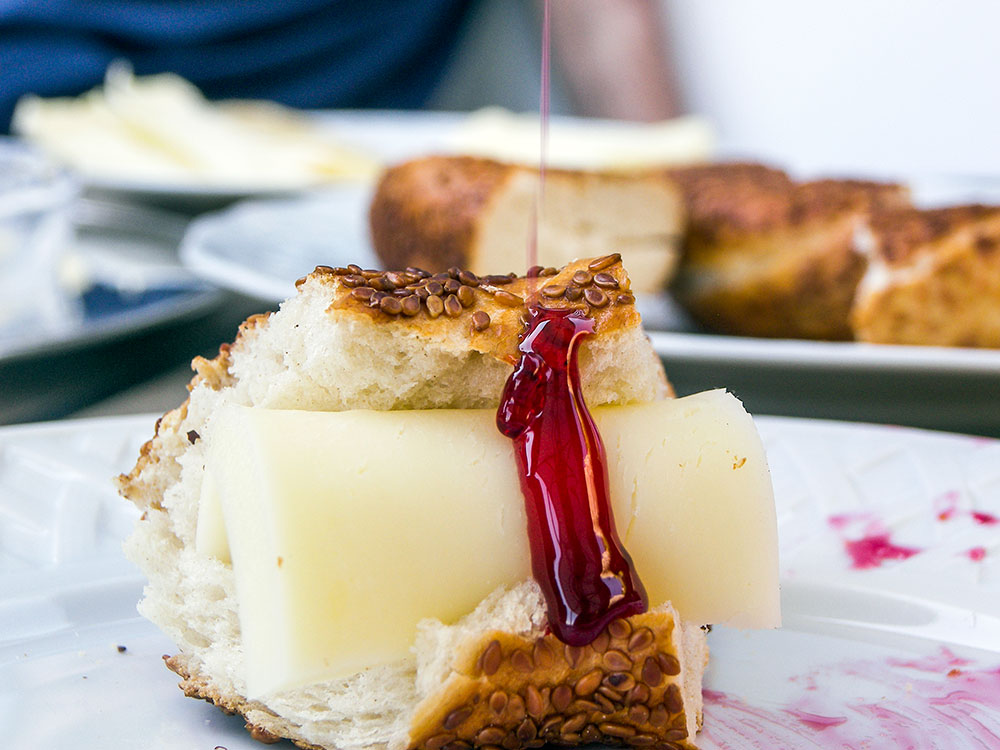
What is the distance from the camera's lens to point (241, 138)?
473 centimetres

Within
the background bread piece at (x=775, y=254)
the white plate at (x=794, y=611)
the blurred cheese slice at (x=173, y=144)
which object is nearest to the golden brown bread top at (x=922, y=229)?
the background bread piece at (x=775, y=254)

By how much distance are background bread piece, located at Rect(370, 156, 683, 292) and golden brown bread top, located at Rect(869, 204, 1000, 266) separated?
0.69 meters

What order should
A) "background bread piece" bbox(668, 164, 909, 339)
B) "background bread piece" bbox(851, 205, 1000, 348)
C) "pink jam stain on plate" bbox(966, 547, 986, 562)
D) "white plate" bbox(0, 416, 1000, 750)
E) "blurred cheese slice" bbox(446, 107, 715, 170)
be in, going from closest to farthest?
1. "white plate" bbox(0, 416, 1000, 750)
2. "pink jam stain on plate" bbox(966, 547, 986, 562)
3. "background bread piece" bbox(851, 205, 1000, 348)
4. "background bread piece" bbox(668, 164, 909, 339)
5. "blurred cheese slice" bbox(446, 107, 715, 170)

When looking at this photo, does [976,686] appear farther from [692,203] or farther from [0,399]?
[692,203]

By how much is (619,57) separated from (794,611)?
6359 millimetres

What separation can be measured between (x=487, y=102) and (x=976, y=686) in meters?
6.93

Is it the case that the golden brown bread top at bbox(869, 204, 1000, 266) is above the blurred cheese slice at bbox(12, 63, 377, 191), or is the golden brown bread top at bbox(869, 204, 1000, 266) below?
below

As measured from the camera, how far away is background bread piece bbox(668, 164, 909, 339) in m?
2.99

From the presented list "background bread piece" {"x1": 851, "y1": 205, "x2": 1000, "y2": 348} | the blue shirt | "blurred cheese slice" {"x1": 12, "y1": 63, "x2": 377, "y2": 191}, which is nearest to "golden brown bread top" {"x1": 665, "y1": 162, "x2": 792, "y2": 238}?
"background bread piece" {"x1": 851, "y1": 205, "x2": 1000, "y2": 348}

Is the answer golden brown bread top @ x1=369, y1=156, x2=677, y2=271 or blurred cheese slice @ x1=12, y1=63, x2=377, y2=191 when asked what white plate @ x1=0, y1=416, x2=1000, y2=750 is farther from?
blurred cheese slice @ x1=12, y1=63, x2=377, y2=191

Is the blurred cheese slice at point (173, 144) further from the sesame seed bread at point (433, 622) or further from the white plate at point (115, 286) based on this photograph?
the sesame seed bread at point (433, 622)

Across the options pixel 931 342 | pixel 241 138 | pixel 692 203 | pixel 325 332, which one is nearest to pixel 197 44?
pixel 241 138

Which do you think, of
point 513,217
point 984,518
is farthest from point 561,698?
point 513,217

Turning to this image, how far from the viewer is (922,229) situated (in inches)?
107
